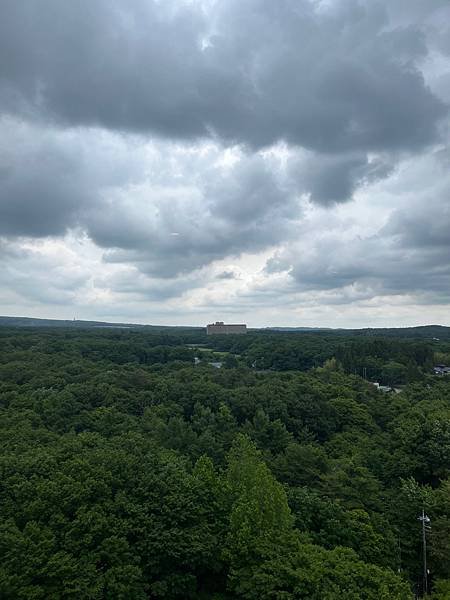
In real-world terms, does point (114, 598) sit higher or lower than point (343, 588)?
lower

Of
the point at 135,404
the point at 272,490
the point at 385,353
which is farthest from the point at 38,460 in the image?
the point at 385,353

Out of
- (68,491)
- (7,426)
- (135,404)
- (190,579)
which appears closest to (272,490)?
(190,579)

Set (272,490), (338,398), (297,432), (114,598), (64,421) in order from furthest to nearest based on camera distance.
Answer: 1. (338,398)
2. (297,432)
3. (64,421)
4. (272,490)
5. (114,598)

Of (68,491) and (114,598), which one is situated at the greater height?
(68,491)

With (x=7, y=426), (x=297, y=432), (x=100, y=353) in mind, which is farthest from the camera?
(x=100, y=353)

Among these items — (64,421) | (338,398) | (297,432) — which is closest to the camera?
(64,421)

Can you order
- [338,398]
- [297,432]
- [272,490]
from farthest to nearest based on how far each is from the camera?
[338,398] → [297,432] → [272,490]

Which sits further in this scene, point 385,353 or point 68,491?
point 385,353

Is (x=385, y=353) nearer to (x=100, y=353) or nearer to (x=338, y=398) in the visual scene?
(x=338, y=398)

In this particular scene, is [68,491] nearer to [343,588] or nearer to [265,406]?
[343,588]
